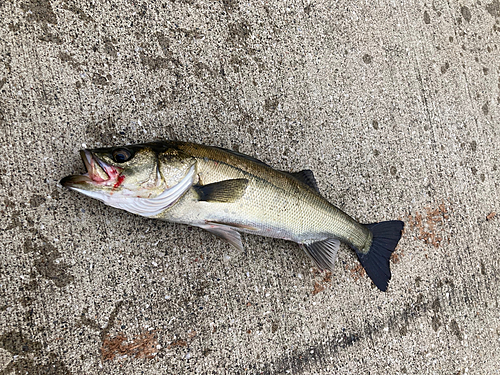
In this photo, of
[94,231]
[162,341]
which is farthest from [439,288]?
[94,231]

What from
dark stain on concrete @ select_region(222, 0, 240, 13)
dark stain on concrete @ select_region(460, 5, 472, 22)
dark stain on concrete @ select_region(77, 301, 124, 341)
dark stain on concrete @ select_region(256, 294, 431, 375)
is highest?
dark stain on concrete @ select_region(222, 0, 240, 13)

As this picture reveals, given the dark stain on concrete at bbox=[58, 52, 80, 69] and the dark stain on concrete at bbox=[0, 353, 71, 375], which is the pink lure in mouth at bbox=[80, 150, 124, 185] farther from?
the dark stain on concrete at bbox=[0, 353, 71, 375]

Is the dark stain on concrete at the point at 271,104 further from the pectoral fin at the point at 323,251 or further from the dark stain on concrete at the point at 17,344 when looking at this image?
the dark stain on concrete at the point at 17,344

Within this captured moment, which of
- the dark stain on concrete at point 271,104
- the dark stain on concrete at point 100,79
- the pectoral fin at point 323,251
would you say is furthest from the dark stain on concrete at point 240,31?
the pectoral fin at point 323,251

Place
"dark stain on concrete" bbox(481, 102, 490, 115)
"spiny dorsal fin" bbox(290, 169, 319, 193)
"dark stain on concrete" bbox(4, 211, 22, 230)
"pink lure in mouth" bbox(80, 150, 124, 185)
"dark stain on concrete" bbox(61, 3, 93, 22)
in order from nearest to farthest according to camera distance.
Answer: "pink lure in mouth" bbox(80, 150, 124, 185) → "dark stain on concrete" bbox(4, 211, 22, 230) → "dark stain on concrete" bbox(61, 3, 93, 22) → "spiny dorsal fin" bbox(290, 169, 319, 193) → "dark stain on concrete" bbox(481, 102, 490, 115)

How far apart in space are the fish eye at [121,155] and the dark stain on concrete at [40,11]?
1.21 metres

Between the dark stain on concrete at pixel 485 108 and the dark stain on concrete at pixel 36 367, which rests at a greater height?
the dark stain on concrete at pixel 36 367

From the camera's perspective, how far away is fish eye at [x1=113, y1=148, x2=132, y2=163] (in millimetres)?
2129

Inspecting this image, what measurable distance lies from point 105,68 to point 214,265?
169 centimetres

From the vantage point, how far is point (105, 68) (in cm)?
267

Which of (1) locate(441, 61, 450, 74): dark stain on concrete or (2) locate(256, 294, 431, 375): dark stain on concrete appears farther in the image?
(1) locate(441, 61, 450, 74): dark stain on concrete

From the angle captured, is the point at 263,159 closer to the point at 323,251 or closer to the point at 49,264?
the point at 323,251

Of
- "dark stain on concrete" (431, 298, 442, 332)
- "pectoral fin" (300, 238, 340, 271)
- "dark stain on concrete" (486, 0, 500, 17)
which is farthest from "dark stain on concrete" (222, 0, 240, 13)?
"dark stain on concrete" (431, 298, 442, 332)

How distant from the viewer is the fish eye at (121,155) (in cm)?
213
